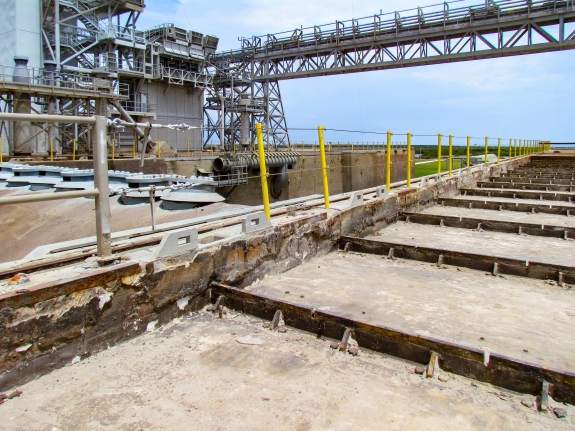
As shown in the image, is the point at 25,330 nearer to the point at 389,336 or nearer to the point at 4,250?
the point at 389,336

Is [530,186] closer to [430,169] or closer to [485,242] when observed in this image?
[485,242]

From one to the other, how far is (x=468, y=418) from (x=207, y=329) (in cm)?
187

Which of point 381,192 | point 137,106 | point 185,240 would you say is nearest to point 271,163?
point 137,106

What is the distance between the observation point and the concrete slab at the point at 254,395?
2.18m

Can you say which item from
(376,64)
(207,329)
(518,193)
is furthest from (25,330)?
(376,64)

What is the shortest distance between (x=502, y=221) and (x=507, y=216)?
1.44m

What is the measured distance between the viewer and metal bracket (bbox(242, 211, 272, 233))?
13.9ft

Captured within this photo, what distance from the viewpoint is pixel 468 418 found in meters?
2.22

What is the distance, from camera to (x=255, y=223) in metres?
4.38

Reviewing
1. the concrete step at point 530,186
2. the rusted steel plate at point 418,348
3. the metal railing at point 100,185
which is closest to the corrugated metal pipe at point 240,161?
the concrete step at point 530,186

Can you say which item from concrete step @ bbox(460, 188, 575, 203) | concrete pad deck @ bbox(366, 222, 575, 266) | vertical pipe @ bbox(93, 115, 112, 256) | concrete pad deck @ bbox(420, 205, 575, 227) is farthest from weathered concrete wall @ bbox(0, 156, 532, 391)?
concrete step @ bbox(460, 188, 575, 203)

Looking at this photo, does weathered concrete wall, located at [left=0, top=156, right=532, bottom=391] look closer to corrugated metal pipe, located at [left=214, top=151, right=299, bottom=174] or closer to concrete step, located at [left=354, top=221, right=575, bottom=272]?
concrete step, located at [left=354, top=221, right=575, bottom=272]

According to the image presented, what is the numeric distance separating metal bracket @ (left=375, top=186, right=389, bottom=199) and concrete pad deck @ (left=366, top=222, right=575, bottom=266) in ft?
1.77

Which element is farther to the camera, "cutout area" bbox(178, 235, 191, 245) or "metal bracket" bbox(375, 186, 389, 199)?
"metal bracket" bbox(375, 186, 389, 199)
